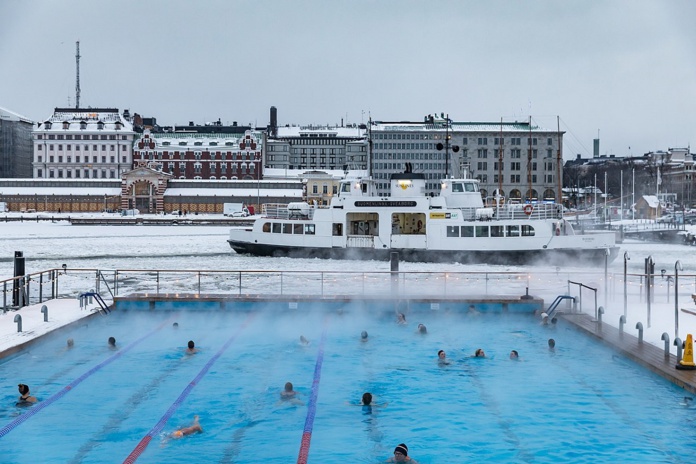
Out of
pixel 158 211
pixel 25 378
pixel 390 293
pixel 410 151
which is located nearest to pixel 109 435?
pixel 25 378

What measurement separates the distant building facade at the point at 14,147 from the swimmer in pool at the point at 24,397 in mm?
172961

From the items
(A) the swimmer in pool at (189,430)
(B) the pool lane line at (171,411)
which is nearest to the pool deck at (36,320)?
(B) the pool lane line at (171,411)

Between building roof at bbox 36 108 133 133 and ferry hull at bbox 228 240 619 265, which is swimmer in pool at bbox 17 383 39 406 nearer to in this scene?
ferry hull at bbox 228 240 619 265

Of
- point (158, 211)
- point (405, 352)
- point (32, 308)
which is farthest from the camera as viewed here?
point (158, 211)

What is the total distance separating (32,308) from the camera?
23906mm

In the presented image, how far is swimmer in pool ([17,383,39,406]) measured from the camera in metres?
15.4

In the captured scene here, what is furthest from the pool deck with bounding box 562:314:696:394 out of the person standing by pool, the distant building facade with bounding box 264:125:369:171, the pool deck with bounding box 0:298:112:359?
the distant building facade with bounding box 264:125:369:171

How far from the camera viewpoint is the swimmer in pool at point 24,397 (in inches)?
605

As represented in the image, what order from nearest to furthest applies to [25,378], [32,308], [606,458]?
[606,458]
[25,378]
[32,308]

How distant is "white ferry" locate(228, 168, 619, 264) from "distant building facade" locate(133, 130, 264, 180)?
96.3 meters

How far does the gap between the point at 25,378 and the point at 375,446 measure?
905 centimetres

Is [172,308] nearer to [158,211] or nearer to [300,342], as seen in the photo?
[300,342]

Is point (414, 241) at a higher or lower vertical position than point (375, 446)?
higher

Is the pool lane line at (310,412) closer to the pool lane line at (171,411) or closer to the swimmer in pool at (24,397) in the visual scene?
the pool lane line at (171,411)
